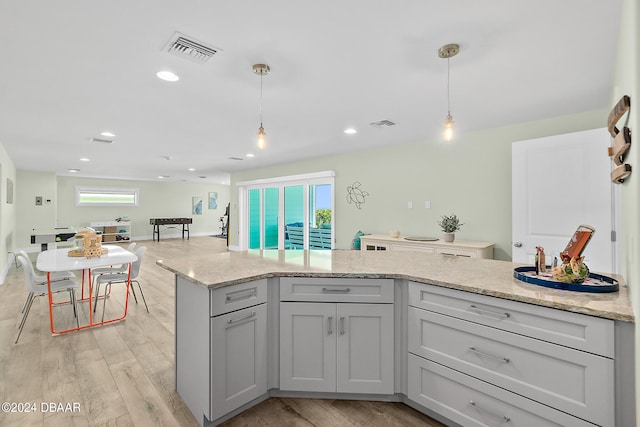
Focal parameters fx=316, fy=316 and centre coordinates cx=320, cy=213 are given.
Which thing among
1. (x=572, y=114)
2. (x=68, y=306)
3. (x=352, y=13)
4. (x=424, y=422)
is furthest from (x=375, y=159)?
(x=68, y=306)

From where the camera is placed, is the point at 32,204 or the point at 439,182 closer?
the point at 439,182

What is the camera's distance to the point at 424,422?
1.83 meters

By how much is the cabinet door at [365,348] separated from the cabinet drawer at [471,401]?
16 centimetres

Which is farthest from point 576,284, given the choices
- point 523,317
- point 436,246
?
point 436,246

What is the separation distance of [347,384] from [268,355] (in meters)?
0.52

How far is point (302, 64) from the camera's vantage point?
7.48 ft

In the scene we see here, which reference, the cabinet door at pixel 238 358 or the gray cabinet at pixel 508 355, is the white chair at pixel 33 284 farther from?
the gray cabinet at pixel 508 355

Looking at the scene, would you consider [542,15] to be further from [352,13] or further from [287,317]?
[287,317]

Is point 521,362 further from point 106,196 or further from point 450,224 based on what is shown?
point 106,196

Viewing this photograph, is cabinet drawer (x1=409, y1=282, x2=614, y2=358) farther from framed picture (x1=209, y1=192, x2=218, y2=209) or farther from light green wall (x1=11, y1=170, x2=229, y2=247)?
framed picture (x1=209, y1=192, x2=218, y2=209)

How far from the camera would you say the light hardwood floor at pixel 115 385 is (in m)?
1.86

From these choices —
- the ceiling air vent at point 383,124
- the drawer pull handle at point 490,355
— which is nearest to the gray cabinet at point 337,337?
the drawer pull handle at point 490,355

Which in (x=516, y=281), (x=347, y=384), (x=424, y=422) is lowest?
(x=424, y=422)

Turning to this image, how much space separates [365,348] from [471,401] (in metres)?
0.61
